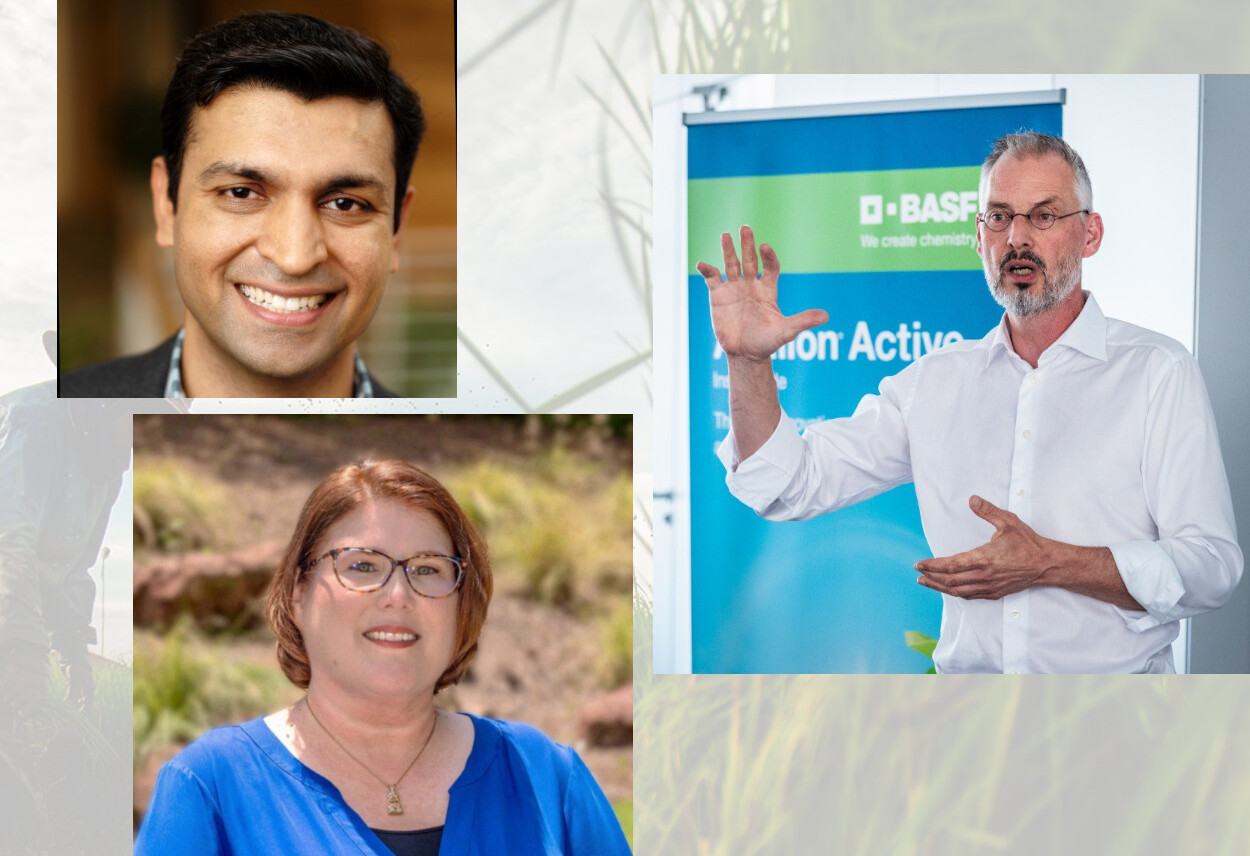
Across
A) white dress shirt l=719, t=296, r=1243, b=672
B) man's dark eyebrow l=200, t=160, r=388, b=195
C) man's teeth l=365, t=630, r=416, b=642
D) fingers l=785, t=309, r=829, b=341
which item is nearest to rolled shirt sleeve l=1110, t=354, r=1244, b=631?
white dress shirt l=719, t=296, r=1243, b=672

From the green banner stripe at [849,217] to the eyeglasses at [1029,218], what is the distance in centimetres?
4

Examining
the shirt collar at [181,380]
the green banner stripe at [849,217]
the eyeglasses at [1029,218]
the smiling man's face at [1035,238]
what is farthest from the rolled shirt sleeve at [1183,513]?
the shirt collar at [181,380]

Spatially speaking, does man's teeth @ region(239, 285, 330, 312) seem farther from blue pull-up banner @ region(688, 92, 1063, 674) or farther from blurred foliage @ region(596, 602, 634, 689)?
blurred foliage @ region(596, 602, 634, 689)

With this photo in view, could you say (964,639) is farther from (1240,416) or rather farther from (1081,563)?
(1240,416)

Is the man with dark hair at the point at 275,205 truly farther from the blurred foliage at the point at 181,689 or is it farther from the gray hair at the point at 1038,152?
the gray hair at the point at 1038,152

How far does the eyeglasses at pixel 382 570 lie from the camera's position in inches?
113

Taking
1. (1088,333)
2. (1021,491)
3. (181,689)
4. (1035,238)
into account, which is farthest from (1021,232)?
(181,689)

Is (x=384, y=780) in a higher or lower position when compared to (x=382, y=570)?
lower

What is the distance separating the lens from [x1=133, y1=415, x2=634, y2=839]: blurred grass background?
304 centimetres

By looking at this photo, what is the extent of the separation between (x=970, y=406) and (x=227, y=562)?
1927 mm

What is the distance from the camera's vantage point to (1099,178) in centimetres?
306

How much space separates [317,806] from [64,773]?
766 millimetres

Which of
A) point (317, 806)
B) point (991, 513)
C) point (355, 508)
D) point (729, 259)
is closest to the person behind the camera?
point (317, 806)

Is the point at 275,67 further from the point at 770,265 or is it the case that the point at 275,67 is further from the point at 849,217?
the point at 849,217
